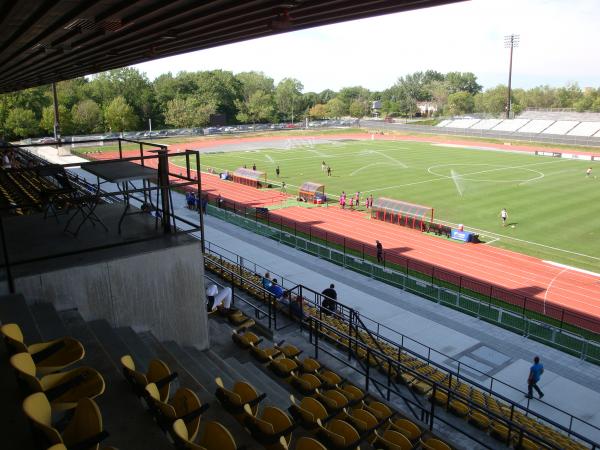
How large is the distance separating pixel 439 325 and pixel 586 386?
14.0 ft

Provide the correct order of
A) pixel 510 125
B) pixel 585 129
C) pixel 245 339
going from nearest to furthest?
1. pixel 245 339
2. pixel 585 129
3. pixel 510 125

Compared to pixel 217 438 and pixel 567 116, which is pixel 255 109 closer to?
pixel 567 116

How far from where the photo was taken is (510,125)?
8831 cm

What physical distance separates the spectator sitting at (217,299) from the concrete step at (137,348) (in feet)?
13.1

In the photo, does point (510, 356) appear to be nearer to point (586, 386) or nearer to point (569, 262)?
point (586, 386)

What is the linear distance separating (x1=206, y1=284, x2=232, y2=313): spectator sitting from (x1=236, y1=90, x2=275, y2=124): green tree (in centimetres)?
9926

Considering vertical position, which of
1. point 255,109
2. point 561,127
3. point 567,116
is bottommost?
point 561,127

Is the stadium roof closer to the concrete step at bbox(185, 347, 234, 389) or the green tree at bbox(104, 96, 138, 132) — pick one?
the concrete step at bbox(185, 347, 234, 389)

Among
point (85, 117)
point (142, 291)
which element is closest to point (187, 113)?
point (85, 117)

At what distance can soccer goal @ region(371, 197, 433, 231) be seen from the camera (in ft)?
91.1

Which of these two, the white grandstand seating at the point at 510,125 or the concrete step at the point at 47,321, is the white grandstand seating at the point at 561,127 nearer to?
the white grandstand seating at the point at 510,125

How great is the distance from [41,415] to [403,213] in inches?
1037

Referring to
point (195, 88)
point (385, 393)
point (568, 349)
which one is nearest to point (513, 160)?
point (568, 349)

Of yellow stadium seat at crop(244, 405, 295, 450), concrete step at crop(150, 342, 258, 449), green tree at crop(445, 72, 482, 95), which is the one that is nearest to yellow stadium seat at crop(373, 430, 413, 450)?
yellow stadium seat at crop(244, 405, 295, 450)
